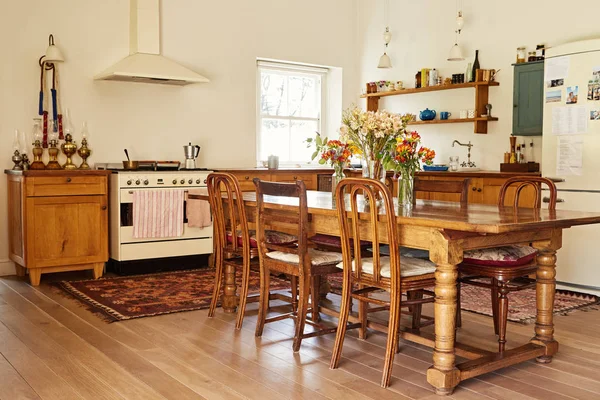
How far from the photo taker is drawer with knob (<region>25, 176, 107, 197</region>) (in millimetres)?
5074

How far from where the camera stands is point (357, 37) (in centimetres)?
777

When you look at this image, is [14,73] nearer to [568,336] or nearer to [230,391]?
[230,391]

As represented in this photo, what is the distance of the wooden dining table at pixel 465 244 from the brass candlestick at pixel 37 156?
9.30 ft

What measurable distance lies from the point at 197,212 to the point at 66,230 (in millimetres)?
1105

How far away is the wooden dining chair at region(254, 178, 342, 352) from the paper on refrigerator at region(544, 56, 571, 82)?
261 cm

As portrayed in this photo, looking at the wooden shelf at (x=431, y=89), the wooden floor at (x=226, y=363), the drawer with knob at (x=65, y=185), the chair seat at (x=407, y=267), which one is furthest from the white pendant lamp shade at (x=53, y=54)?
the chair seat at (x=407, y=267)

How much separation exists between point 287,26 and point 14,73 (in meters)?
2.89

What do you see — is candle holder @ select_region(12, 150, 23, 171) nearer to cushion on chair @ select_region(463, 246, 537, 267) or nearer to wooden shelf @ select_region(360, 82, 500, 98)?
wooden shelf @ select_region(360, 82, 500, 98)

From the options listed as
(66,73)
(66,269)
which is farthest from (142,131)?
(66,269)

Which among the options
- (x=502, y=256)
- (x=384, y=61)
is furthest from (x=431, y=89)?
(x=502, y=256)

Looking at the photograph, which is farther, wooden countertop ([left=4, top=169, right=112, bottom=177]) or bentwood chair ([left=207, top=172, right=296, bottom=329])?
wooden countertop ([left=4, top=169, right=112, bottom=177])

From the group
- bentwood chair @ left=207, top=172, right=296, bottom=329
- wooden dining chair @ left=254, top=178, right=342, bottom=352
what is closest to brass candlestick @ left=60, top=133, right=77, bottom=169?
bentwood chair @ left=207, top=172, right=296, bottom=329

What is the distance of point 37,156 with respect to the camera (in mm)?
5488

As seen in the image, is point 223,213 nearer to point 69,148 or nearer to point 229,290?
point 229,290
